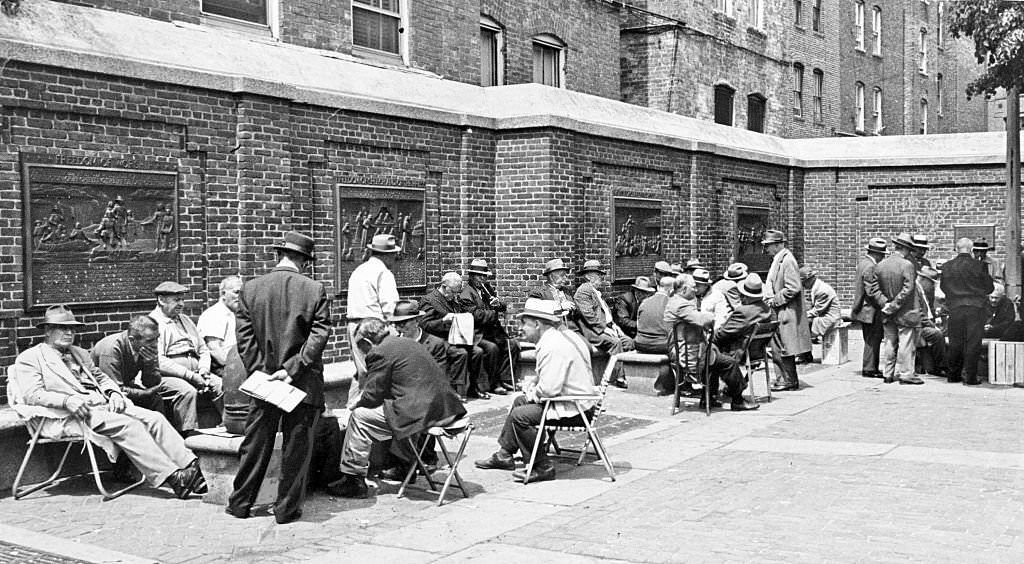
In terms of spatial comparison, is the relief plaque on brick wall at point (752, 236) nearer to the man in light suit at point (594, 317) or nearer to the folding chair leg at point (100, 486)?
the man in light suit at point (594, 317)

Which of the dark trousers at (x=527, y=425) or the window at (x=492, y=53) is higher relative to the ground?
the window at (x=492, y=53)

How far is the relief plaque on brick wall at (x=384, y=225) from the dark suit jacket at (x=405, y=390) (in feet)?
14.8

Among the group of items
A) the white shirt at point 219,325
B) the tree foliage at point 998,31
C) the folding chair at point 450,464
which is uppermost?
the tree foliage at point 998,31

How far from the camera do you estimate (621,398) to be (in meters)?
12.4

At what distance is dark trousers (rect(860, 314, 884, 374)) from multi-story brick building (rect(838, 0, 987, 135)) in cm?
2228

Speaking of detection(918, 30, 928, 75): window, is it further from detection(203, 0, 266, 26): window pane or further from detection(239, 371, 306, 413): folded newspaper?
detection(239, 371, 306, 413): folded newspaper

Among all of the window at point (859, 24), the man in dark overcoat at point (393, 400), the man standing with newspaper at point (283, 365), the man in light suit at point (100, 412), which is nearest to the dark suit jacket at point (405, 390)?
the man in dark overcoat at point (393, 400)

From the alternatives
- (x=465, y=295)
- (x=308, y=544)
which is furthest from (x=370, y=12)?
(x=308, y=544)

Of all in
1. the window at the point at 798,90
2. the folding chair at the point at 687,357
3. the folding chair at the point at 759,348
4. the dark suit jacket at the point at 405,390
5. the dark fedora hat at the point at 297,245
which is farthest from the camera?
the window at the point at 798,90

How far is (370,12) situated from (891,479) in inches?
412

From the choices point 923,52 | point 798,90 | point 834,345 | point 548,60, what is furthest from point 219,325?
point 923,52

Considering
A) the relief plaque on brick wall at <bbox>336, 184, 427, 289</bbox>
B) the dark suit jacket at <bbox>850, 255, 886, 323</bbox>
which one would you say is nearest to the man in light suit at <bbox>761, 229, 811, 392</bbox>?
the dark suit jacket at <bbox>850, 255, 886, 323</bbox>

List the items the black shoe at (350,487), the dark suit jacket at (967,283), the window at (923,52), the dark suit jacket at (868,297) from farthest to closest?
the window at (923,52), the dark suit jacket at (868,297), the dark suit jacket at (967,283), the black shoe at (350,487)

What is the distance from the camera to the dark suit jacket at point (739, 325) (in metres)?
11.3
